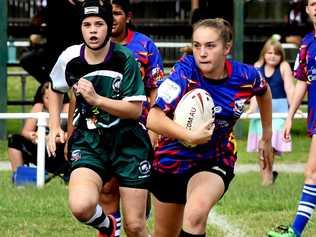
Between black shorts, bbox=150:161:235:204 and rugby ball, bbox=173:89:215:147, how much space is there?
27 centimetres

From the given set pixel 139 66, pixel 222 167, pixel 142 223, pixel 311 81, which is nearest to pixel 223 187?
pixel 222 167

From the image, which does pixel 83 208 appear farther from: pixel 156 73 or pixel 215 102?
pixel 156 73

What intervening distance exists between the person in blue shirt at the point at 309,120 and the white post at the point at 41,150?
3436 millimetres

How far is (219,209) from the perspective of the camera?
36.1 feet

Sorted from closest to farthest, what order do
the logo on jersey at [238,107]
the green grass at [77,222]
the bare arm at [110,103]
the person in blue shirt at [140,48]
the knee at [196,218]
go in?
1. the knee at [196,218]
2. the bare arm at [110,103]
3. the logo on jersey at [238,107]
4. the person in blue shirt at [140,48]
5. the green grass at [77,222]

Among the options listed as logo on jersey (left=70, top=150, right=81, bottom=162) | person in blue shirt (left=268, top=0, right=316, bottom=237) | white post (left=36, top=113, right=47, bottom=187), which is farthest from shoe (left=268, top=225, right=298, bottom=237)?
white post (left=36, top=113, right=47, bottom=187)

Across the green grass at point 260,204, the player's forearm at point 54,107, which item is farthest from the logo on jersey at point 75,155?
the green grass at point 260,204

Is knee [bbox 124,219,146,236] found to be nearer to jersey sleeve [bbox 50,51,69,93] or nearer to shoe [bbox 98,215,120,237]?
shoe [bbox 98,215,120,237]

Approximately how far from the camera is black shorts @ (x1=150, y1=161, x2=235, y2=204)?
24.8 feet

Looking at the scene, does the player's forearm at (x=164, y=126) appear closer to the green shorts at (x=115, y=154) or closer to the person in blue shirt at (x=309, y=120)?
the green shorts at (x=115, y=154)

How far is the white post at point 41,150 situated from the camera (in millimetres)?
12203

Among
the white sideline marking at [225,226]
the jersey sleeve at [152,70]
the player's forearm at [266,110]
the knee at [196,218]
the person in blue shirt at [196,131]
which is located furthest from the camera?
the white sideline marking at [225,226]

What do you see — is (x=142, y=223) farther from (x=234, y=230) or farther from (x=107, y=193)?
(x=234, y=230)

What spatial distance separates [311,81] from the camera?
937cm
